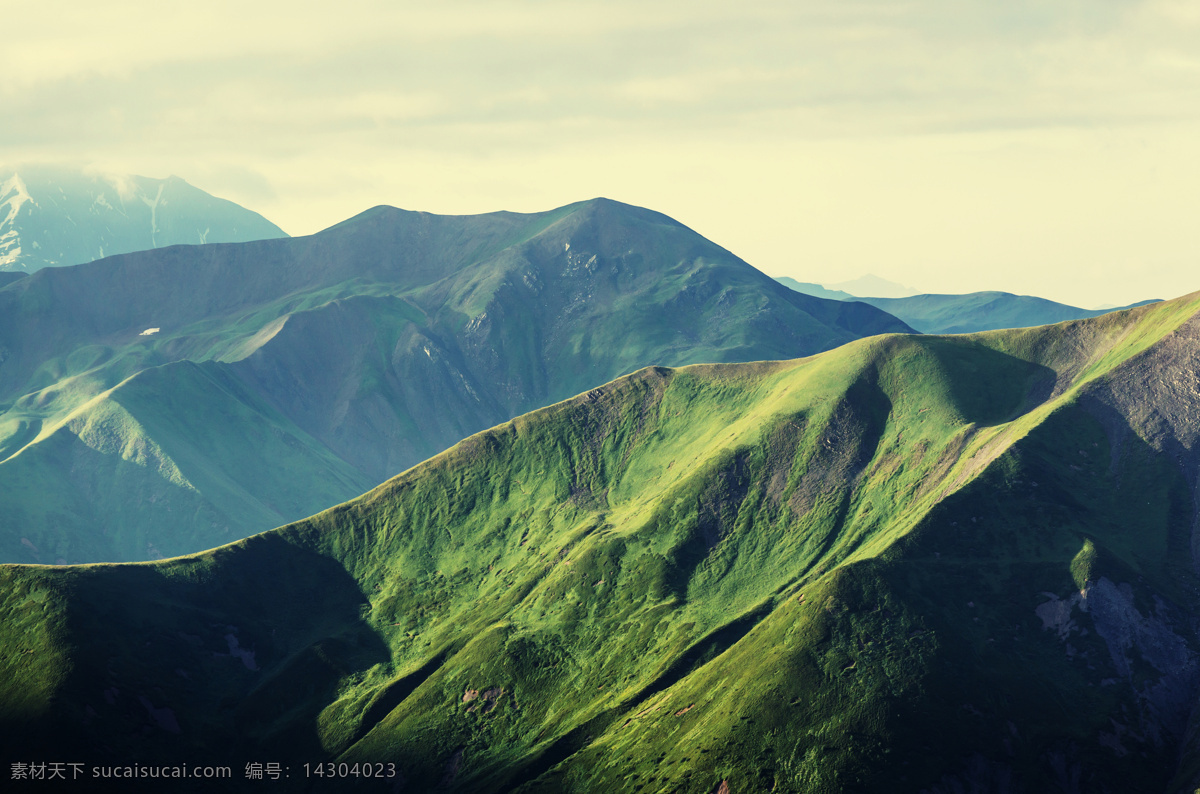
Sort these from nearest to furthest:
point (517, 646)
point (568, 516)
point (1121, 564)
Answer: point (1121, 564), point (517, 646), point (568, 516)

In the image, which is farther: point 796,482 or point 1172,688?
point 796,482

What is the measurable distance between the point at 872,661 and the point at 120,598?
397ft

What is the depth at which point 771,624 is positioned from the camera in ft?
476

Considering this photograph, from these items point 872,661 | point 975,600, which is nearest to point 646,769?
point 872,661

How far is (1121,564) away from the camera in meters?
144

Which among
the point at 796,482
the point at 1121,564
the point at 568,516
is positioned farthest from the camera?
the point at 568,516

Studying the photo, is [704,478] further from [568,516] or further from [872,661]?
[872,661]

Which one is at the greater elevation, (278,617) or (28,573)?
(28,573)

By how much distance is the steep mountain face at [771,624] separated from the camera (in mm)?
127125

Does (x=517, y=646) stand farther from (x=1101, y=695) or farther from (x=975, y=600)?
(x=1101, y=695)

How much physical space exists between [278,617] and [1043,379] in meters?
148

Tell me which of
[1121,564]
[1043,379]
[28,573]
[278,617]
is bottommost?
[278,617]

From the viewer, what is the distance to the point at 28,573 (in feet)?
555

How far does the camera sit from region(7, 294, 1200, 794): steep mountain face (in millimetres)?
127125
